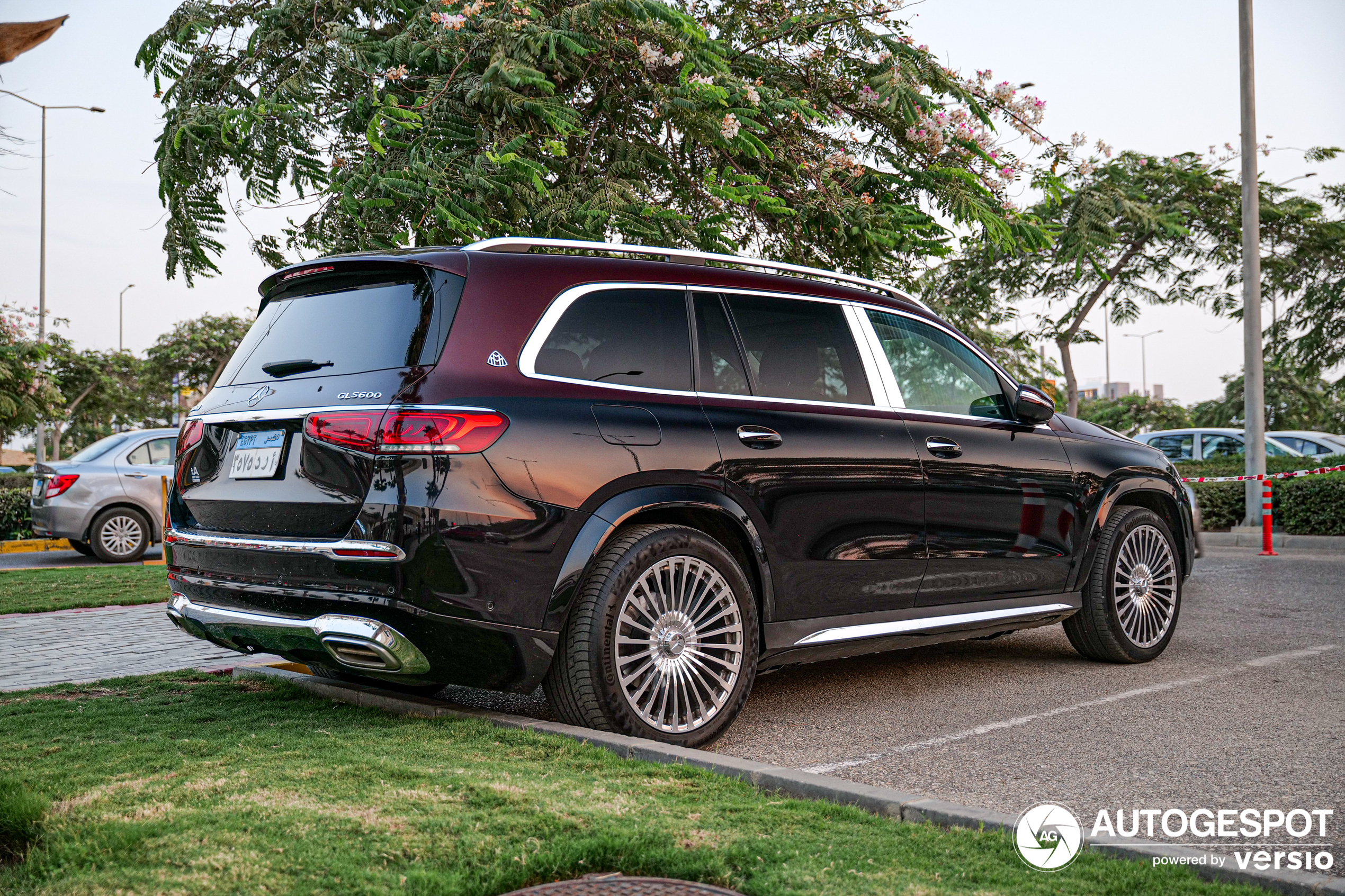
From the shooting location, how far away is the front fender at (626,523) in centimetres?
420

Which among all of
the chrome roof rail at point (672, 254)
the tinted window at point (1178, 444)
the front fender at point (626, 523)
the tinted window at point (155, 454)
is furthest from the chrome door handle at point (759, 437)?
the tinted window at point (1178, 444)

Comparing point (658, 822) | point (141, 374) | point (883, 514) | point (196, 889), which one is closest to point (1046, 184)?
point (883, 514)

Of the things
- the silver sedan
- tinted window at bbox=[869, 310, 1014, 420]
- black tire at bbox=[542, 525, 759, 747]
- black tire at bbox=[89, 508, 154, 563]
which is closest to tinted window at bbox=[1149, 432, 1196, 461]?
the silver sedan

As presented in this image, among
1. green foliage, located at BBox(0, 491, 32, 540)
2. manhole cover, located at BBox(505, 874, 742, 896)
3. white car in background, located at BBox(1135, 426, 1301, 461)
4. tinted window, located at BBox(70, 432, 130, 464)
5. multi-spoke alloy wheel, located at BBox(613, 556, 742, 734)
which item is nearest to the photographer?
manhole cover, located at BBox(505, 874, 742, 896)

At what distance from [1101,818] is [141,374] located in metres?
47.3

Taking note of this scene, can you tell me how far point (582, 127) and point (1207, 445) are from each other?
17.6m

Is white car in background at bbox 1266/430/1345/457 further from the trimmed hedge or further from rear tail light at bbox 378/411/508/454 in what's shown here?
rear tail light at bbox 378/411/508/454

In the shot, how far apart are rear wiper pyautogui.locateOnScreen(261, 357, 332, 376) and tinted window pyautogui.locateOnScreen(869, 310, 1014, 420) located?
8.54 ft

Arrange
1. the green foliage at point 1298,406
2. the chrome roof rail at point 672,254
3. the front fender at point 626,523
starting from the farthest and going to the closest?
the green foliage at point 1298,406, the chrome roof rail at point 672,254, the front fender at point 626,523

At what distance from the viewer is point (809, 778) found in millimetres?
3729

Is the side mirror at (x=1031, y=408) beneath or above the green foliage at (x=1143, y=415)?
beneath

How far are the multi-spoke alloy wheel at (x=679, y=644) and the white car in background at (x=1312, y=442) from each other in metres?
20.3

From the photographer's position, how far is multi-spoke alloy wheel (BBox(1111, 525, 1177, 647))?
21.2ft

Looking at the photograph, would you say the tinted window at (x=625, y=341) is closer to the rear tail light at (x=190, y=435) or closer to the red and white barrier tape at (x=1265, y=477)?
the rear tail light at (x=190, y=435)
